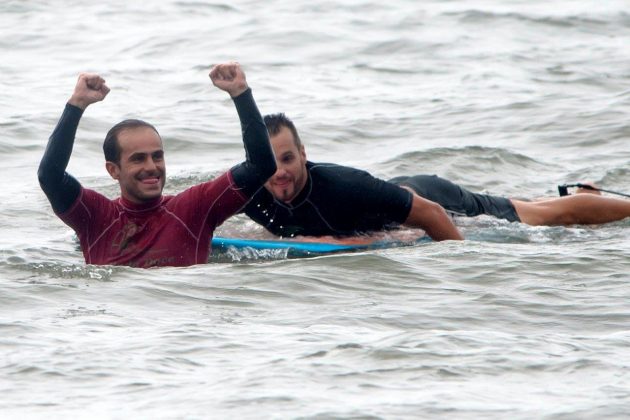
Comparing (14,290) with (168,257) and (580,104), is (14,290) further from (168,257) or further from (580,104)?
(580,104)

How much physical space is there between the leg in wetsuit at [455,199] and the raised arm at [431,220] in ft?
2.69

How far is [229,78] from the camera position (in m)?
7.81

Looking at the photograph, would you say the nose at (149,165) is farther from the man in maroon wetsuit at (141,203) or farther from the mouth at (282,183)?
the mouth at (282,183)

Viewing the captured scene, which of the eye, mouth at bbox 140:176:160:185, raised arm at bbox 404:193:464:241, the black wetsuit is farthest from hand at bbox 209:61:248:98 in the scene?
raised arm at bbox 404:193:464:241

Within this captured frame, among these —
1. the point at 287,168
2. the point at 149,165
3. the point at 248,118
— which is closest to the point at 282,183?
the point at 287,168

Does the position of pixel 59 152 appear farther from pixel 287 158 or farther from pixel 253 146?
pixel 287 158

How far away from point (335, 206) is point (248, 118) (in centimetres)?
177

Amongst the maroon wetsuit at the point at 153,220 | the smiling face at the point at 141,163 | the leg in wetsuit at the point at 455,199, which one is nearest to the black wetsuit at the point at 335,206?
the leg in wetsuit at the point at 455,199

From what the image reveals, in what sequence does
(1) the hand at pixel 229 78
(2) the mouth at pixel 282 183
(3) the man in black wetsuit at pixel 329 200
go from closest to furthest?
(1) the hand at pixel 229 78, (3) the man in black wetsuit at pixel 329 200, (2) the mouth at pixel 282 183

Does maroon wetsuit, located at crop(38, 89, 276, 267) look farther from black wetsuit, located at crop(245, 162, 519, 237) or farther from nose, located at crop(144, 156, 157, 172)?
black wetsuit, located at crop(245, 162, 519, 237)

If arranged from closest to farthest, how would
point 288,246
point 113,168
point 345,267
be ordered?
1. point 113,168
2. point 345,267
3. point 288,246

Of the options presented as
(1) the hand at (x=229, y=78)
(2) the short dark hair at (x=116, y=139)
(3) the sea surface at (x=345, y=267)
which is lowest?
(3) the sea surface at (x=345, y=267)

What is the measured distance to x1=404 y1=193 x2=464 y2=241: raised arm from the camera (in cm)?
920

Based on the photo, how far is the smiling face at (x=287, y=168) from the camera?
9188 millimetres
